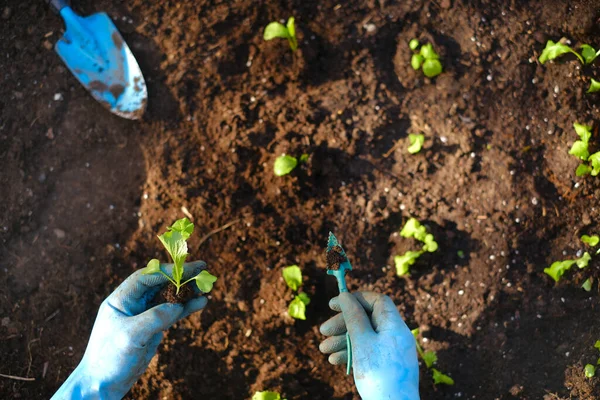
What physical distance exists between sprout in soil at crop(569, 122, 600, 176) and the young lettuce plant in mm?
1547

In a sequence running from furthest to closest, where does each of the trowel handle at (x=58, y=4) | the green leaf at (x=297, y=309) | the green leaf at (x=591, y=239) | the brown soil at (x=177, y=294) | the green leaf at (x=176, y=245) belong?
the trowel handle at (x=58, y=4) < the green leaf at (x=591, y=239) < the green leaf at (x=297, y=309) < the brown soil at (x=177, y=294) < the green leaf at (x=176, y=245)

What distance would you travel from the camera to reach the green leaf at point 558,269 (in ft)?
8.74

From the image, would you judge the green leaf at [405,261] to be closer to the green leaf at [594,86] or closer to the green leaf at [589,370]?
the green leaf at [589,370]

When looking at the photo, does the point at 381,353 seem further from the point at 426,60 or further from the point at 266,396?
the point at 426,60

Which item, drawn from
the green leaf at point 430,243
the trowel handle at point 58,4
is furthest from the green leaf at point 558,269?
the trowel handle at point 58,4

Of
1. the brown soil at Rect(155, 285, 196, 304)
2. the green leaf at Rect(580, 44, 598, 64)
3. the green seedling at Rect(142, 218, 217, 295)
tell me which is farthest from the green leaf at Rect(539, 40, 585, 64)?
the brown soil at Rect(155, 285, 196, 304)

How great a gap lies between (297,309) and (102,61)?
5.59 feet

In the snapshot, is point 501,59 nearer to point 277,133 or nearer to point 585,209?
point 585,209

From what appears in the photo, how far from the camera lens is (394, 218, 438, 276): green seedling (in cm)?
264

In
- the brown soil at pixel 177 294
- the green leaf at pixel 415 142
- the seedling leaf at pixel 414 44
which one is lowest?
the green leaf at pixel 415 142

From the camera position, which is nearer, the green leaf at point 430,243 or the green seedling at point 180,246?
the green seedling at point 180,246

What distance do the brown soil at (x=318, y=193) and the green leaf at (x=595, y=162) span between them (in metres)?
0.12

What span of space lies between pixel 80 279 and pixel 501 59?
2.54 meters

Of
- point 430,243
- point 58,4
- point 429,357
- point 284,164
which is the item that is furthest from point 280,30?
point 429,357
